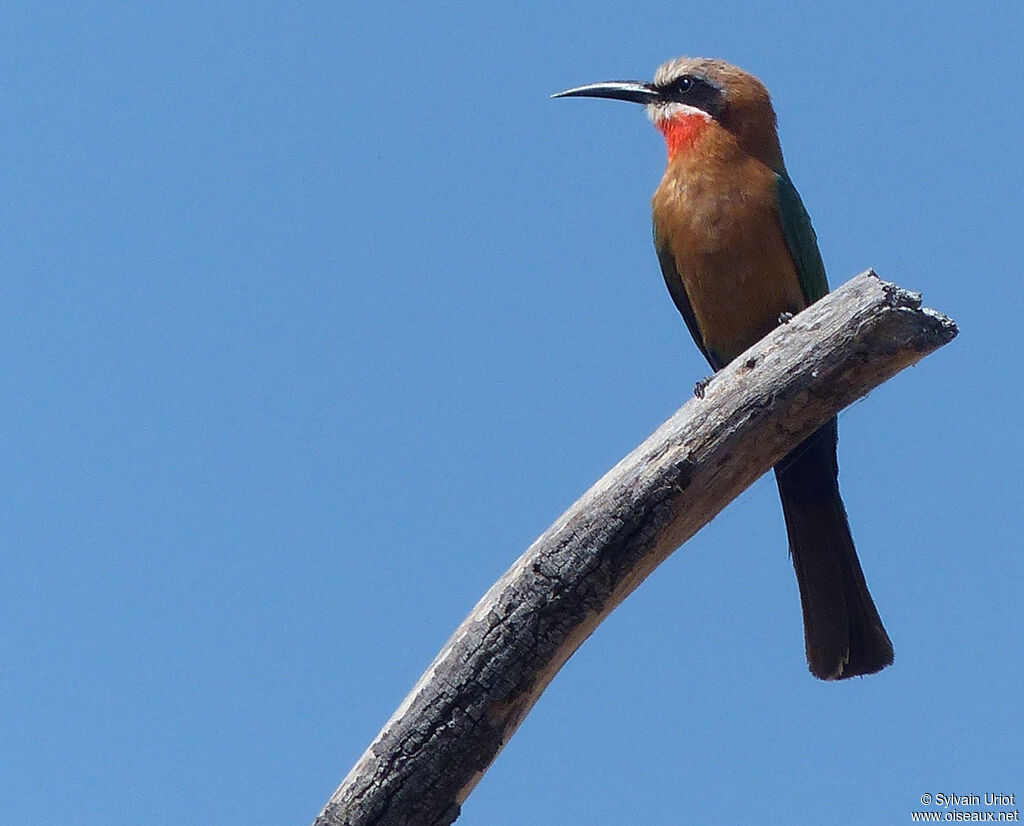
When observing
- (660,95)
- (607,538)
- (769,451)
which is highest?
(660,95)

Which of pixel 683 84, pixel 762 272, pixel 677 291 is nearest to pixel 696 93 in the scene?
pixel 683 84

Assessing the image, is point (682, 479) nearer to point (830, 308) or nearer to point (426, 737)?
point (830, 308)

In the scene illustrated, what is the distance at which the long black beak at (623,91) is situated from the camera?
6.11 m

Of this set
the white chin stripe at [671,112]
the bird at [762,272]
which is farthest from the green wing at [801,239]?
the white chin stripe at [671,112]

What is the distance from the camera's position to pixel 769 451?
3721 mm

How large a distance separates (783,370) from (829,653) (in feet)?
5.54

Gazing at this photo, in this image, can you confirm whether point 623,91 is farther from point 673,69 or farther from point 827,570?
point 827,570

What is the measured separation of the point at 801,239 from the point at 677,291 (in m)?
0.72

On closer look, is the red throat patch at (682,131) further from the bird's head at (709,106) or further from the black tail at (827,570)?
the black tail at (827,570)

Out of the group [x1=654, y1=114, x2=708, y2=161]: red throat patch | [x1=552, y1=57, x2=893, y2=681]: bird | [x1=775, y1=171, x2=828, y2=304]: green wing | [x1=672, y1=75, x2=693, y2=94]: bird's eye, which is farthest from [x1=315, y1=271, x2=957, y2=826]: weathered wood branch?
[x1=672, y1=75, x2=693, y2=94]: bird's eye

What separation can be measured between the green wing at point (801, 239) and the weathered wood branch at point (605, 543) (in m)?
1.69

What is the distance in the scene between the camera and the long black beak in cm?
611

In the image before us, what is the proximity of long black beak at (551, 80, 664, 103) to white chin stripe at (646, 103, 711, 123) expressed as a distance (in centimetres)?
6

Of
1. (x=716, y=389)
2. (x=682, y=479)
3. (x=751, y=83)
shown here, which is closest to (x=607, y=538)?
(x=682, y=479)
